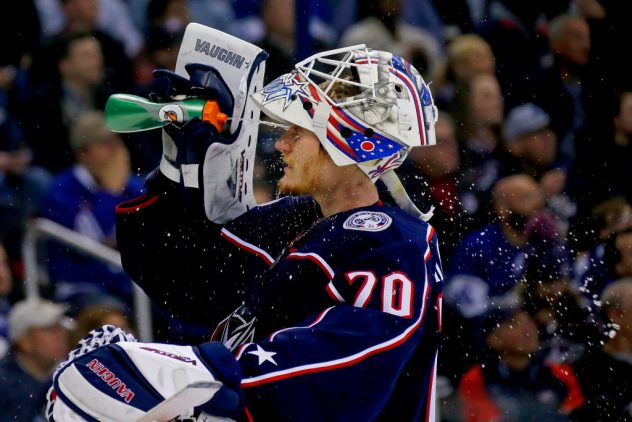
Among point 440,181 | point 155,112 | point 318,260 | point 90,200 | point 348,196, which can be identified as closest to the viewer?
point 318,260

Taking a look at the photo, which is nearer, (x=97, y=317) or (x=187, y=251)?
(x=187, y=251)

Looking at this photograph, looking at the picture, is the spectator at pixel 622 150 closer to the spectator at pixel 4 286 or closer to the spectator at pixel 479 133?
the spectator at pixel 479 133

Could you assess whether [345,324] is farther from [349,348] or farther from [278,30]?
[278,30]

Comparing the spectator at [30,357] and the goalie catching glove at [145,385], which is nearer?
the goalie catching glove at [145,385]

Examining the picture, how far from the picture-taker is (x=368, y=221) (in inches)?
118

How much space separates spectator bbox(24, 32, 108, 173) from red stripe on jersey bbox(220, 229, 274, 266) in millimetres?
2208

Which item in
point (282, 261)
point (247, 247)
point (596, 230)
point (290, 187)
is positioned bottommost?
point (596, 230)

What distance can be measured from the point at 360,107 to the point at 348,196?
0.25 m

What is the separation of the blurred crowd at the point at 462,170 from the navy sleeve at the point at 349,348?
7.02ft

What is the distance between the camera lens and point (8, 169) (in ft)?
18.0

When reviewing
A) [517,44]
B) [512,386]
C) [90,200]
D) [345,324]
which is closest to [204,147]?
[345,324]

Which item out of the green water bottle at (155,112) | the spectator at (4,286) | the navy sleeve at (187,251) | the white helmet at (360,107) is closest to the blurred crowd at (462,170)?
the spectator at (4,286)

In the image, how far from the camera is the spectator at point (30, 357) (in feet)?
15.2

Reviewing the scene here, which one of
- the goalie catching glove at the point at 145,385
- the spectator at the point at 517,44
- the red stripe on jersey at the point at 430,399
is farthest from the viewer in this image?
the spectator at the point at 517,44
